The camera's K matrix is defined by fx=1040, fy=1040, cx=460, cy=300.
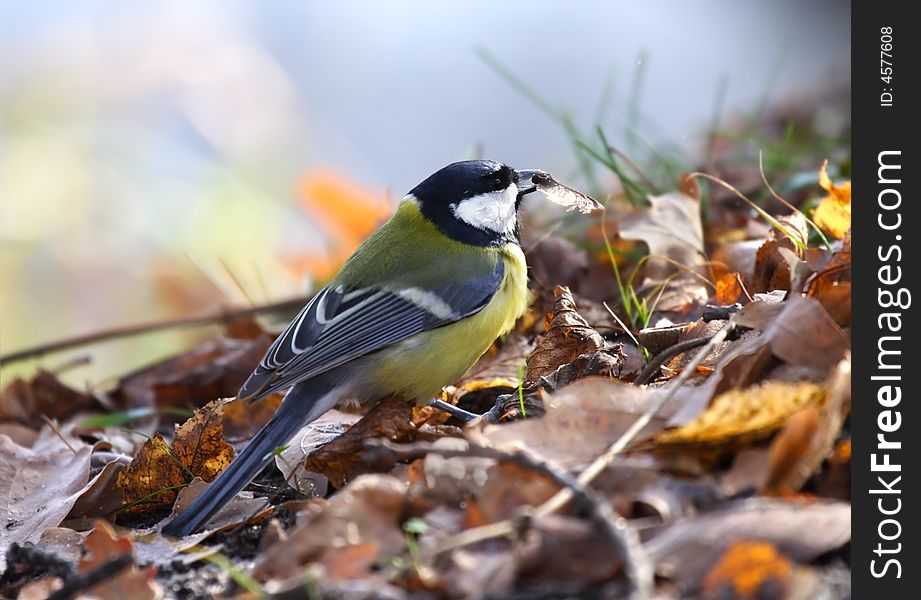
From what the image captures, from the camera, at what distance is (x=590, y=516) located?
5.64 feet

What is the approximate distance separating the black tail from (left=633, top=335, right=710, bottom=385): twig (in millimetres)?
874

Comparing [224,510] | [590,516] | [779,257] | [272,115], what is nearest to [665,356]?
[779,257]

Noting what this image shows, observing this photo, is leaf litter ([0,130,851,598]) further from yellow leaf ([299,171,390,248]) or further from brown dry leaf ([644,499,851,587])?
yellow leaf ([299,171,390,248])

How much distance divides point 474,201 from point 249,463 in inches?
52.4

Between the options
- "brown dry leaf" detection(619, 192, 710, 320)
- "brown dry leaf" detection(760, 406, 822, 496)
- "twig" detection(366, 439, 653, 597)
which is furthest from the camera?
"brown dry leaf" detection(619, 192, 710, 320)

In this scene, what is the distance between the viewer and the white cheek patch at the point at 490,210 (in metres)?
3.46

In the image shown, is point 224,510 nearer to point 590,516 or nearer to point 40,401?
point 590,516

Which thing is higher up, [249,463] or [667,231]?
[667,231]

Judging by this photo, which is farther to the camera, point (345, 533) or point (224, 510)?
point (224, 510)

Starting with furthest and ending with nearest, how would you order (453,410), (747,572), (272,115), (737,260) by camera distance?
(272,115)
(737,260)
(453,410)
(747,572)

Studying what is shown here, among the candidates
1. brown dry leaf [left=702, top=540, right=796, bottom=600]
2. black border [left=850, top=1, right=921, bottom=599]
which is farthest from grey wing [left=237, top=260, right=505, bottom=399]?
brown dry leaf [left=702, top=540, right=796, bottom=600]

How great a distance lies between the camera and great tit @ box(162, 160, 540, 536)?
2.85m

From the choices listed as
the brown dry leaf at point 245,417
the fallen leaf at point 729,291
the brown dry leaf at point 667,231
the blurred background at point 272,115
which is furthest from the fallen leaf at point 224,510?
the blurred background at point 272,115

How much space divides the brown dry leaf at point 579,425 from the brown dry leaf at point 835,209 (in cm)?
107
